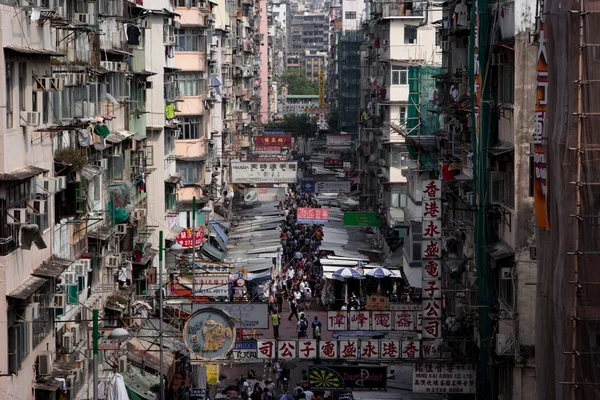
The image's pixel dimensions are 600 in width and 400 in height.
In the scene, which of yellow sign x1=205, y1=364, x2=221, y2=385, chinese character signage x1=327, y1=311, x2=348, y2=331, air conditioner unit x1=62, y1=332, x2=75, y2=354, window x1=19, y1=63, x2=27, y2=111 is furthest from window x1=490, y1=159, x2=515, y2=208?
window x1=19, y1=63, x2=27, y2=111

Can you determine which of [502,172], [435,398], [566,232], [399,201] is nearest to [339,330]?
[435,398]

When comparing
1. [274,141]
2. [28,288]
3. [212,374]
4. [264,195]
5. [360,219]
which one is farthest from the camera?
[274,141]

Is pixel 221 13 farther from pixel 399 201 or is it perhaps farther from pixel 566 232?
pixel 566 232

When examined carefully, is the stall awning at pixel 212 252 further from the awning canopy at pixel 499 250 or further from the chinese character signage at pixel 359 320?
the awning canopy at pixel 499 250

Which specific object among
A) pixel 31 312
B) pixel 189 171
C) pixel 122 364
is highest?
pixel 189 171

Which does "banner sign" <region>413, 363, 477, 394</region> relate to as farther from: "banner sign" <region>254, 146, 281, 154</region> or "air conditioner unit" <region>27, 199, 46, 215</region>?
"banner sign" <region>254, 146, 281, 154</region>

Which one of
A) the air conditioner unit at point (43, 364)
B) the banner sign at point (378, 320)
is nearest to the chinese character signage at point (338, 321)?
the banner sign at point (378, 320)

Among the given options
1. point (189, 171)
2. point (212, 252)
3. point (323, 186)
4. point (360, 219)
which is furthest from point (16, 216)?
point (323, 186)

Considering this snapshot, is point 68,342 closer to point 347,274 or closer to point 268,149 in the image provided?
point 347,274
